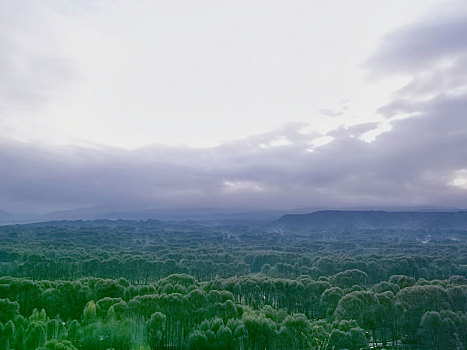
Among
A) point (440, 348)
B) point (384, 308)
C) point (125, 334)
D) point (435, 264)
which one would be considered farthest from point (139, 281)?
point (435, 264)

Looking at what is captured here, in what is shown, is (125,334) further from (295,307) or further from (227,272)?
(227,272)

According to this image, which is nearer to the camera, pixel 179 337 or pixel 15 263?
pixel 179 337

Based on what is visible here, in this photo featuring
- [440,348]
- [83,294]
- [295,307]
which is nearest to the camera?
[440,348]

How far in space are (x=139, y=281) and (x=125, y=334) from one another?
9454 centimetres

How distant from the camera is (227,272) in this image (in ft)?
504

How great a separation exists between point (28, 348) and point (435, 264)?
16030 cm

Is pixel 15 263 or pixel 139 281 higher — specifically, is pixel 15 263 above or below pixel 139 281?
above

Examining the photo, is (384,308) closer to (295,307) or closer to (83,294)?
(295,307)

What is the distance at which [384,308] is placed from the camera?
237 feet

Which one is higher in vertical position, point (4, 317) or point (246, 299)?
point (4, 317)

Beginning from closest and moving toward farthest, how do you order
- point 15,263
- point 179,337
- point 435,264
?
point 179,337
point 15,263
point 435,264

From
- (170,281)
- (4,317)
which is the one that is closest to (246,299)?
(170,281)

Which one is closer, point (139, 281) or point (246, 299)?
point (246, 299)

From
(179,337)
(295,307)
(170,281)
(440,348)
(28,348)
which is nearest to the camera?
(28,348)
